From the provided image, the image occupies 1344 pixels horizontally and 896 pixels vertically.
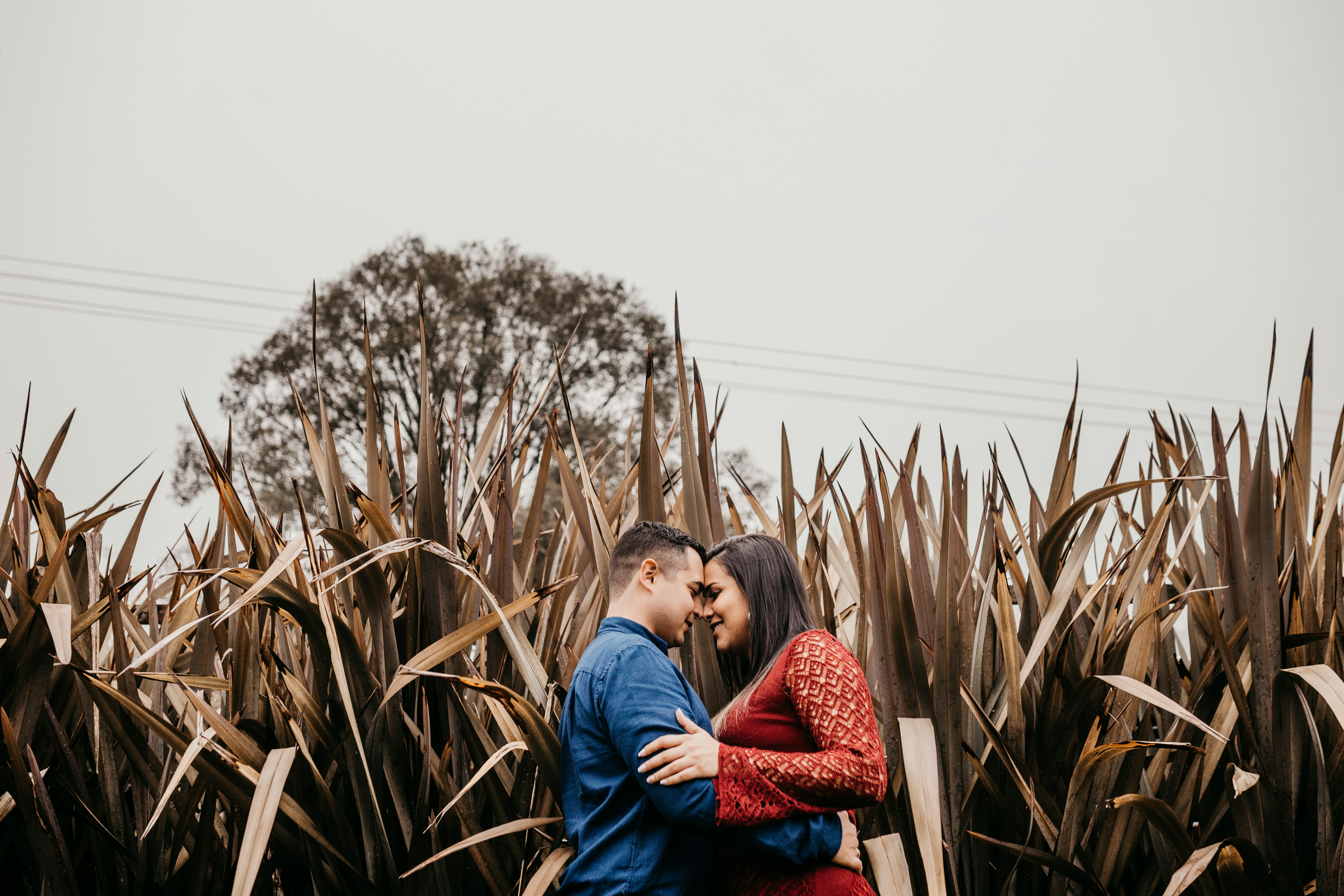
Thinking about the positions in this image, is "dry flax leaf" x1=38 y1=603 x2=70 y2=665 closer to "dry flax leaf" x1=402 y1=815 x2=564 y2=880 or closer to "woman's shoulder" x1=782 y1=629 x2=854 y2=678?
"dry flax leaf" x1=402 y1=815 x2=564 y2=880

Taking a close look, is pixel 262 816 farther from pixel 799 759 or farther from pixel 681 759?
pixel 799 759

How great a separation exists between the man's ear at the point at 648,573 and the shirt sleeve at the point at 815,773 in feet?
1.02

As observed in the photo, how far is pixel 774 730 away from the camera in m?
1.57

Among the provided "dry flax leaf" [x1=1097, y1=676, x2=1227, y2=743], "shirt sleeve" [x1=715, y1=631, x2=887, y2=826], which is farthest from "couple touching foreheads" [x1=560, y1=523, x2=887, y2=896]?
"dry flax leaf" [x1=1097, y1=676, x2=1227, y2=743]

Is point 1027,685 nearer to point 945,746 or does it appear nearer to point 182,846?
point 945,746

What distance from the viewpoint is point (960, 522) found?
2.04 m

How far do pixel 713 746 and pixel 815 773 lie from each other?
6.1 inches

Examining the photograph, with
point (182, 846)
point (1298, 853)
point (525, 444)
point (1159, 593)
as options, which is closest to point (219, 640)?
point (182, 846)

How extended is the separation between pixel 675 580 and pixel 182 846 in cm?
96

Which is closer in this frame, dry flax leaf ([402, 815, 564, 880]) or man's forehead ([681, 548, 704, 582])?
dry flax leaf ([402, 815, 564, 880])

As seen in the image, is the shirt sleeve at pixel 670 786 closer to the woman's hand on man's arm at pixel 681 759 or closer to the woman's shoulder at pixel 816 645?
the woman's hand on man's arm at pixel 681 759

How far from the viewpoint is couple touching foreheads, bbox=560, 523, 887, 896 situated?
1392 mm

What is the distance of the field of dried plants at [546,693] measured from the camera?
148 cm

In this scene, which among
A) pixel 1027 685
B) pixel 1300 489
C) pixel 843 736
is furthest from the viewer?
pixel 1300 489
